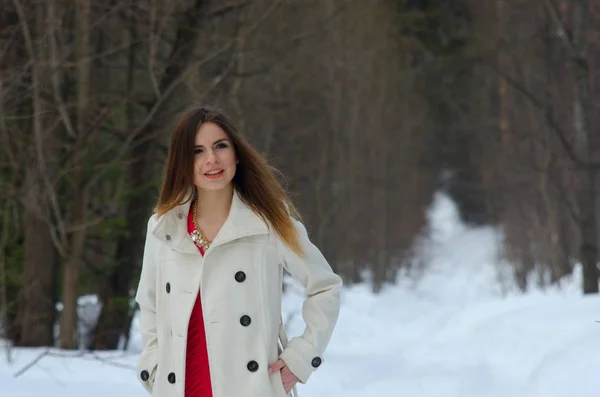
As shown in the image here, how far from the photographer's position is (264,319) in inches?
134

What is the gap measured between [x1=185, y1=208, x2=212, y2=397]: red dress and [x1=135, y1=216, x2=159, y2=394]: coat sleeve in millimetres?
158

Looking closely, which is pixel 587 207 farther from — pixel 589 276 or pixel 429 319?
pixel 429 319

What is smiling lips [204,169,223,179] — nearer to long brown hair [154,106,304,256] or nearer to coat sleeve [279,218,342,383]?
long brown hair [154,106,304,256]

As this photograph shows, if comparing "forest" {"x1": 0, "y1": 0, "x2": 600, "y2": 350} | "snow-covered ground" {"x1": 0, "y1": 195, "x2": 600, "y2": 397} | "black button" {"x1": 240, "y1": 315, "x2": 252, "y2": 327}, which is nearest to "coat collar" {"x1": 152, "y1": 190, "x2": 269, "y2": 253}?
"black button" {"x1": 240, "y1": 315, "x2": 252, "y2": 327}

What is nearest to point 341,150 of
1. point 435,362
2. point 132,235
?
point 435,362

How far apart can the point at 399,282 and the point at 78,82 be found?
30.5 metres

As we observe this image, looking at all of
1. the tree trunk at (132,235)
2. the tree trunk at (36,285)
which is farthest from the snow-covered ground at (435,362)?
the tree trunk at (36,285)

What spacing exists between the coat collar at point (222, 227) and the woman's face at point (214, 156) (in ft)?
0.32

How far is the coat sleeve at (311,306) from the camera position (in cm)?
344

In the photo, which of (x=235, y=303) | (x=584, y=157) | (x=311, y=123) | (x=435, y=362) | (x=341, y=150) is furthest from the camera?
(x=341, y=150)

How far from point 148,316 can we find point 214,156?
0.61 metres

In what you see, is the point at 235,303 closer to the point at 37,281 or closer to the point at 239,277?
the point at 239,277

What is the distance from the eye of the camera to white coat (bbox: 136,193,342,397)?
337 cm

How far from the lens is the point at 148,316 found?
3.63 m
